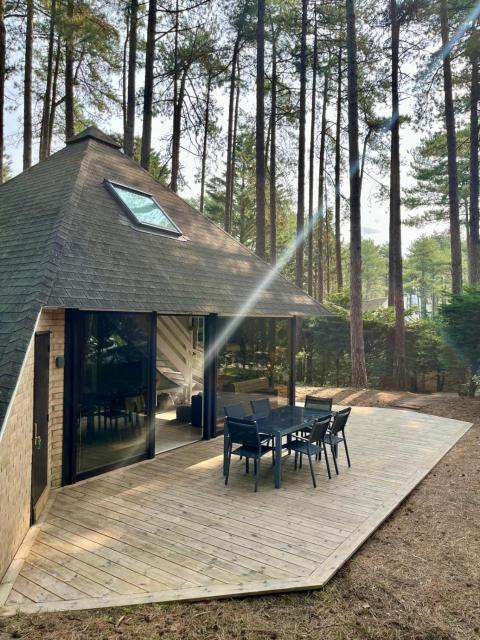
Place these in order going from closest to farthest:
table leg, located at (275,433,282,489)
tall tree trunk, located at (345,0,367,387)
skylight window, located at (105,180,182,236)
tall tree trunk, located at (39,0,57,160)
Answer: table leg, located at (275,433,282,489) → skylight window, located at (105,180,182,236) → tall tree trunk, located at (345,0,367,387) → tall tree trunk, located at (39,0,57,160)

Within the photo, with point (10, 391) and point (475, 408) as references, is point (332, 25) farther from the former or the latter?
point (10, 391)

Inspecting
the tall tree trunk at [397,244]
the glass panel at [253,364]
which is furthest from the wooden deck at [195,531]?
the tall tree trunk at [397,244]

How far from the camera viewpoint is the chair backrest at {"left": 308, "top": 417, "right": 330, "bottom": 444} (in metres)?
5.61

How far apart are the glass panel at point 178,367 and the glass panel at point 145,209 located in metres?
2.20

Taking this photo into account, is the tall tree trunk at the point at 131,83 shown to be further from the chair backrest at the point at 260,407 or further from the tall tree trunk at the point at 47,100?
the chair backrest at the point at 260,407

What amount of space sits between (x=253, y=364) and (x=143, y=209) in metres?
3.78

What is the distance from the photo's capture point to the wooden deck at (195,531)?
3.37 m

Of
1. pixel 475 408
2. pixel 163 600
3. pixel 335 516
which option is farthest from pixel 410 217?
pixel 163 600

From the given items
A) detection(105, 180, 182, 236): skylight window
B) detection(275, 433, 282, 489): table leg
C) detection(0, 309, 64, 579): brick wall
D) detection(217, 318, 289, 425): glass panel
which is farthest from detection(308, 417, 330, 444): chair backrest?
detection(105, 180, 182, 236): skylight window

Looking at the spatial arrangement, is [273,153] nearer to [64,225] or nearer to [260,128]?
[260,128]

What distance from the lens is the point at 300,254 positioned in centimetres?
1711

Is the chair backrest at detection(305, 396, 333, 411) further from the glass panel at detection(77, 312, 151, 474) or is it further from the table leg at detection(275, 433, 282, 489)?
the glass panel at detection(77, 312, 151, 474)

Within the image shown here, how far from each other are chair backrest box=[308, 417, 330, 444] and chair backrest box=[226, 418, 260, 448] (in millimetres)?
738

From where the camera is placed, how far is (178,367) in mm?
10031
